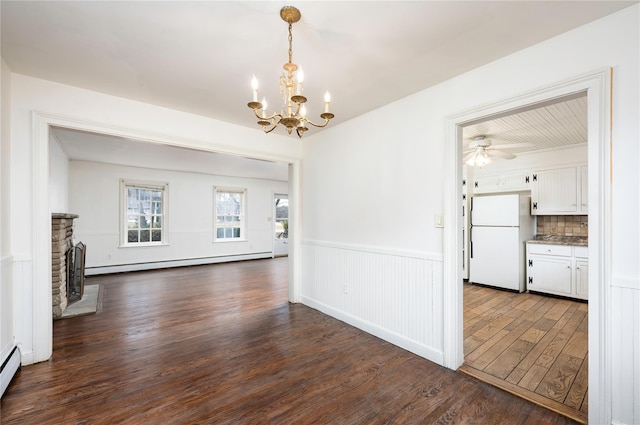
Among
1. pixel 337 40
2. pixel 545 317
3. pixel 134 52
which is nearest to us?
pixel 337 40

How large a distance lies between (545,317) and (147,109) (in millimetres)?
5357

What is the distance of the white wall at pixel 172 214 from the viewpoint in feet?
20.5

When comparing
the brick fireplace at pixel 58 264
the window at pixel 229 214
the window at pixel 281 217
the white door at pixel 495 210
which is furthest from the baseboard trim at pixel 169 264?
the white door at pixel 495 210

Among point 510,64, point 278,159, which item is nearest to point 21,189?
point 278,159

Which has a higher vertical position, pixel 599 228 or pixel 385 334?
pixel 599 228

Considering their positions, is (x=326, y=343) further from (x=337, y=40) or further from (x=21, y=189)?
(x=21, y=189)

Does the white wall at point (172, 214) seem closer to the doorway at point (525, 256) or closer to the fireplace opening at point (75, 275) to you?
the fireplace opening at point (75, 275)

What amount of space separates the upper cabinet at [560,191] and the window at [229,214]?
22.9 feet

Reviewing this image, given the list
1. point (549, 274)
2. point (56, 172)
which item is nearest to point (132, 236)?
point (56, 172)

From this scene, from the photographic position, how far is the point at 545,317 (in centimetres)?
372

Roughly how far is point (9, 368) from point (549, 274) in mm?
6481

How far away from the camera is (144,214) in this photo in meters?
7.04

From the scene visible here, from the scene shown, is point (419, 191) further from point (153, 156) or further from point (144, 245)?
point (144, 245)

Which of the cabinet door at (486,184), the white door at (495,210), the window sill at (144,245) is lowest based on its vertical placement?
the window sill at (144,245)
